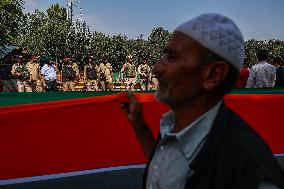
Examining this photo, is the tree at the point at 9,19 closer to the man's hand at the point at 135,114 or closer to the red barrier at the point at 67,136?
the red barrier at the point at 67,136

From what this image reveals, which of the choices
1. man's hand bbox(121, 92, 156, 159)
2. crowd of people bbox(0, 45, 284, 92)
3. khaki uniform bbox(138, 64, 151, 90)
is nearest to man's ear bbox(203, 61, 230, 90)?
crowd of people bbox(0, 45, 284, 92)

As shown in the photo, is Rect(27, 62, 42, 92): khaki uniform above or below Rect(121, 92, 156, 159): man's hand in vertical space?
below

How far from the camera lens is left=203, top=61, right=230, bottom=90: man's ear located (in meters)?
1.51

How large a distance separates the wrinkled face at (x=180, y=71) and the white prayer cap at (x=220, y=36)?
34 millimetres

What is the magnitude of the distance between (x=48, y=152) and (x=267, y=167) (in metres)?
3.17

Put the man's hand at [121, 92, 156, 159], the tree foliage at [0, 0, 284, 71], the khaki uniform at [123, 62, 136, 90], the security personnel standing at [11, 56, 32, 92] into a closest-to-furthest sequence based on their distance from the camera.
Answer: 1. the man's hand at [121, 92, 156, 159]
2. the security personnel standing at [11, 56, 32, 92]
3. the khaki uniform at [123, 62, 136, 90]
4. the tree foliage at [0, 0, 284, 71]

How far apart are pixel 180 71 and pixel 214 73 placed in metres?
0.12

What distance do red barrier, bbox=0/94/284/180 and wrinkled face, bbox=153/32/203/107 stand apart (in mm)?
2493

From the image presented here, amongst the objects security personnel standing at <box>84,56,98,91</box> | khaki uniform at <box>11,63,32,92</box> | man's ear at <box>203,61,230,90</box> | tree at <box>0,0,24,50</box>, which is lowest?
security personnel standing at <box>84,56,98,91</box>

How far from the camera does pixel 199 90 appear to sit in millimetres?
1562

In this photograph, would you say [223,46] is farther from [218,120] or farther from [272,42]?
[272,42]

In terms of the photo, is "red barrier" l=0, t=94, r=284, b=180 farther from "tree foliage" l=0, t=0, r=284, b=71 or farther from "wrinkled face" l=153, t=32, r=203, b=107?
"tree foliage" l=0, t=0, r=284, b=71

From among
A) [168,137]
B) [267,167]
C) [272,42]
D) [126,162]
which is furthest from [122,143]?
[272,42]

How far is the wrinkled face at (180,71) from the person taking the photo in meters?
1.55
